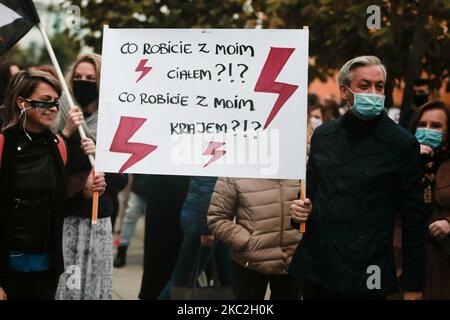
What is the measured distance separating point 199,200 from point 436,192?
2.38m

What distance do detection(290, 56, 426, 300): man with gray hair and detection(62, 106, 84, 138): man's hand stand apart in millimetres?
1527

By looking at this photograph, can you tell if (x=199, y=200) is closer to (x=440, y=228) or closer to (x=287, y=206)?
(x=287, y=206)

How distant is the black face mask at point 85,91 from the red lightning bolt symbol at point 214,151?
1.51m

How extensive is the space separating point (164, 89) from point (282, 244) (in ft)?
4.40

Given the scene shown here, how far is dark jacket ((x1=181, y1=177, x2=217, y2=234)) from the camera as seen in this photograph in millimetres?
7307

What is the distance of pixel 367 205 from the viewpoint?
14.6 ft

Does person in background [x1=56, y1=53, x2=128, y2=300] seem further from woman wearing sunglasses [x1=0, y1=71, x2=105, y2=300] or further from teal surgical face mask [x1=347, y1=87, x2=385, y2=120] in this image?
teal surgical face mask [x1=347, y1=87, x2=385, y2=120]

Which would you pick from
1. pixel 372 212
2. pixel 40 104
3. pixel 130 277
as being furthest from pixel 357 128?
pixel 130 277

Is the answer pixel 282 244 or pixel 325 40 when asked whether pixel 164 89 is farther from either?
pixel 325 40

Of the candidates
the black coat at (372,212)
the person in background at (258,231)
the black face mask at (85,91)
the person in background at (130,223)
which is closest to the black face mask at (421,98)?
the person in background at (258,231)

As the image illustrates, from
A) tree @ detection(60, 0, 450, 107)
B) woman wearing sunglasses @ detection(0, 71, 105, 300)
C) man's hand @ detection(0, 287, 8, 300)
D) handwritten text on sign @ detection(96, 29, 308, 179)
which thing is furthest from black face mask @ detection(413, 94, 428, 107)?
man's hand @ detection(0, 287, 8, 300)

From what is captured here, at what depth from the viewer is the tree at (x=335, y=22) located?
26.6 feet
